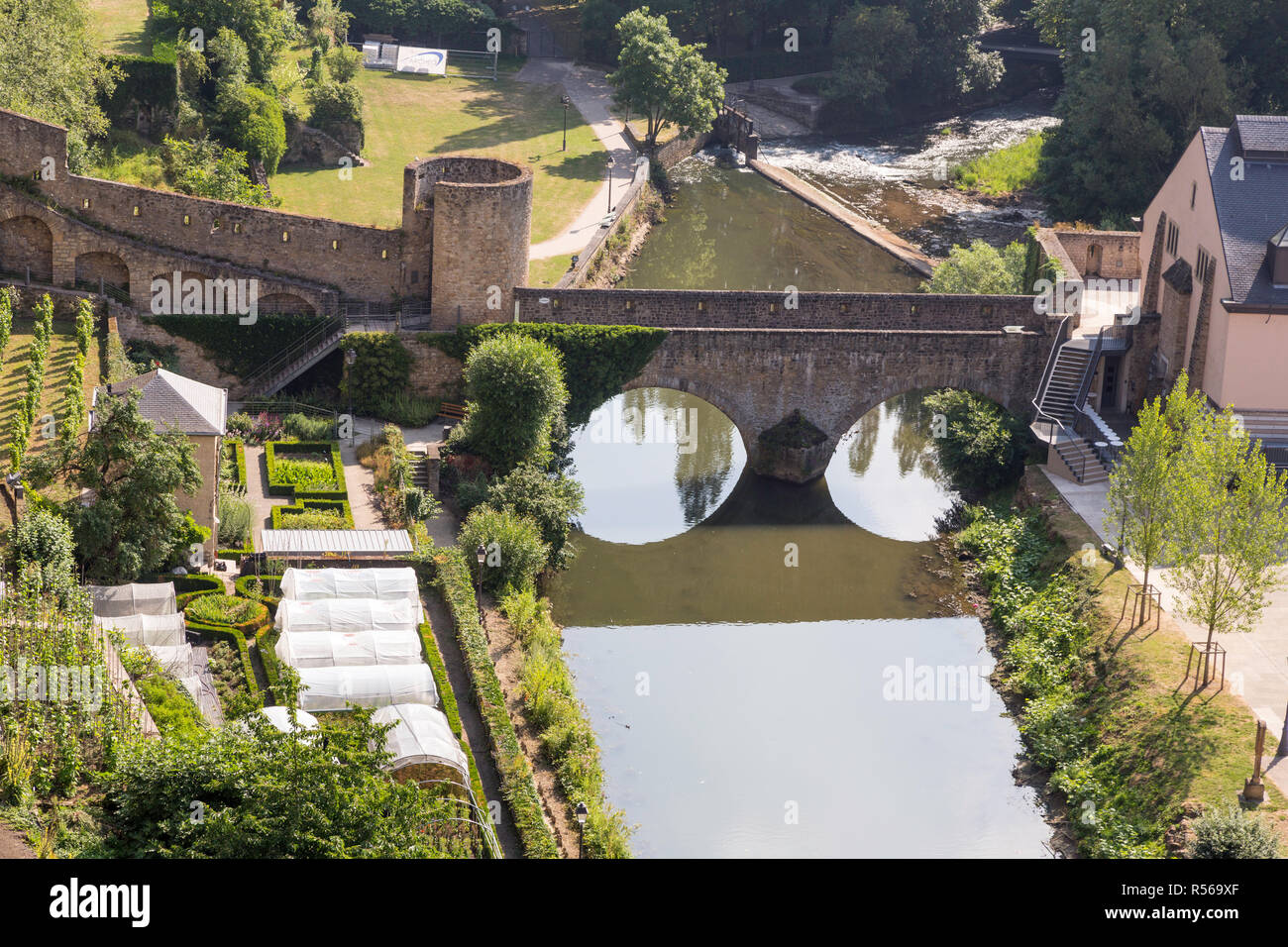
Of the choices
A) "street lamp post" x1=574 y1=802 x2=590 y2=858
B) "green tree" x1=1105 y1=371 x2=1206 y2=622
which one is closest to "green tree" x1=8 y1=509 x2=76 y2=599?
"street lamp post" x1=574 y1=802 x2=590 y2=858

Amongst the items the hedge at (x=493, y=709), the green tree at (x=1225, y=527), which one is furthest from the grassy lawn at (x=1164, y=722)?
the hedge at (x=493, y=709)

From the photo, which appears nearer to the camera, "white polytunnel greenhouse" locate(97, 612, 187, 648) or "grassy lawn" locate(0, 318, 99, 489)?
"white polytunnel greenhouse" locate(97, 612, 187, 648)

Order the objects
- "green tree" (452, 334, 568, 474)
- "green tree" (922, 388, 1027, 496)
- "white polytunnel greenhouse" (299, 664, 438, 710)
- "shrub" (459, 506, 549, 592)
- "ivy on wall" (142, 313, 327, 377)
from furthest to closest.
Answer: "ivy on wall" (142, 313, 327, 377) < "green tree" (922, 388, 1027, 496) < "green tree" (452, 334, 568, 474) < "shrub" (459, 506, 549, 592) < "white polytunnel greenhouse" (299, 664, 438, 710)

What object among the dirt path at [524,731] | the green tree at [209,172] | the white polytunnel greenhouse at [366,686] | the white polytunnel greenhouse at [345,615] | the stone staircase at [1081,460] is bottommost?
the dirt path at [524,731]

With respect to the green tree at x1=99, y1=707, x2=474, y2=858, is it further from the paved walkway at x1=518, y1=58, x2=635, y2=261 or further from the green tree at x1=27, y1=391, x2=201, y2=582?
the paved walkway at x1=518, y1=58, x2=635, y2=261

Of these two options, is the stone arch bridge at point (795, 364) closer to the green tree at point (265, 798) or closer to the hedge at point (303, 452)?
the hedge at point (303, 452)

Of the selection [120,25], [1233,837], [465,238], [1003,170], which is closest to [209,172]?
[465,238]
